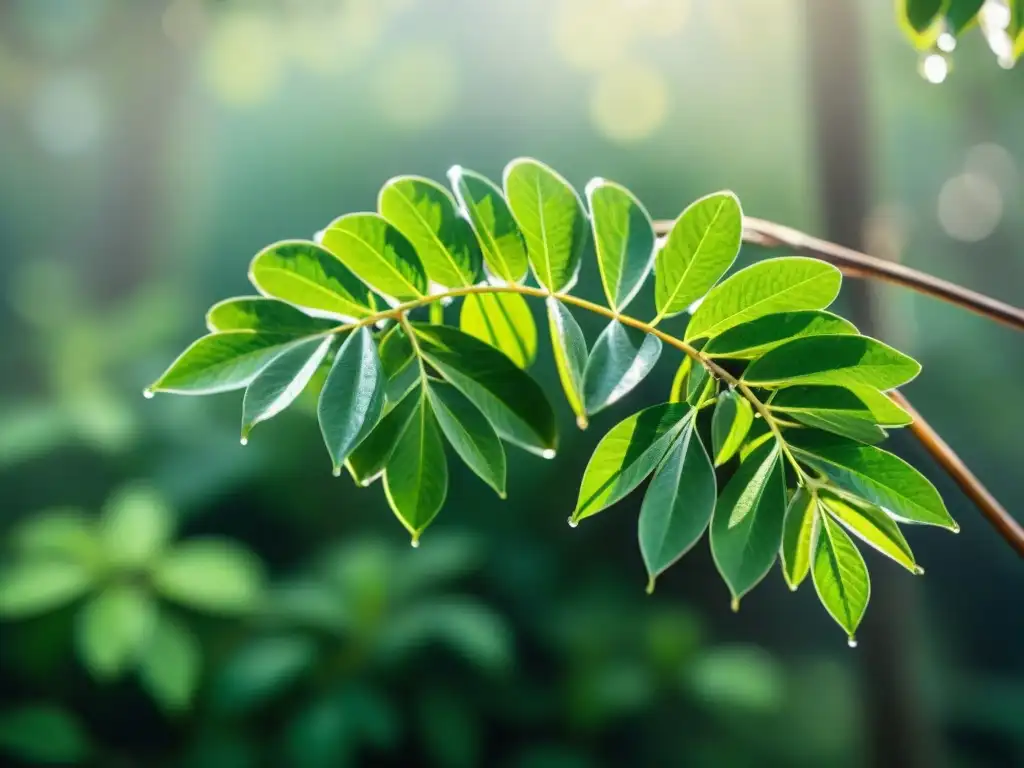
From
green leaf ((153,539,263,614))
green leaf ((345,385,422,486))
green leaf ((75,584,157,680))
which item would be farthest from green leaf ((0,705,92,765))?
green leaf ((345,385,422,486))

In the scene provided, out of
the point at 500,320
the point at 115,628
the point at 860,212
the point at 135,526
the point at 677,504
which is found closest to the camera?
the point at 677,504

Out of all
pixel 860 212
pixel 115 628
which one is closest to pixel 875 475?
pixel 860 212

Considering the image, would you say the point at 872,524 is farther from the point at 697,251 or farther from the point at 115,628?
the point at 115,628

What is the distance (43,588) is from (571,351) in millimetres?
1541

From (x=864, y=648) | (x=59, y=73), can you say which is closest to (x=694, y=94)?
(x=864, y=648)

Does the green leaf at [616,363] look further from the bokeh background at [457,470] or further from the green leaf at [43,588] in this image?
the green leaf at [43,588]

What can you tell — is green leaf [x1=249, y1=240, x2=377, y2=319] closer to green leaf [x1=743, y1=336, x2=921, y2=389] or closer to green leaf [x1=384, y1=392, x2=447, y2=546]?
green leaf [x1=384, y1=392, x2=447, y2=546]

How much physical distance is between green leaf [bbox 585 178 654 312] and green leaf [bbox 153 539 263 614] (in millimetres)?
1469

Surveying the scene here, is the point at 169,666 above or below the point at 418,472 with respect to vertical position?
below

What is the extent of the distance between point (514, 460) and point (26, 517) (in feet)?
3.22

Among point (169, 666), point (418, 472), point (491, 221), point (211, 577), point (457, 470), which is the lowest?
point (169, 666)

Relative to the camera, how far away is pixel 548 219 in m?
0.39

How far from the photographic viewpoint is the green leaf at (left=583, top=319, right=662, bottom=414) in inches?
13.4

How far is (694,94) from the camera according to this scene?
2.41 meters
